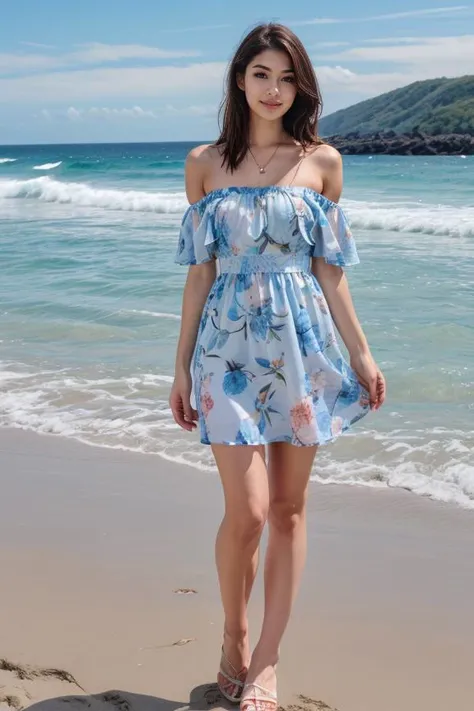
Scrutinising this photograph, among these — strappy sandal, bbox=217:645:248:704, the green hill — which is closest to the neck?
strappy sandal, bbox=217:645:248:704

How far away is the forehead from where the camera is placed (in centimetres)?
286

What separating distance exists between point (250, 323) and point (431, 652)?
4.46 ft

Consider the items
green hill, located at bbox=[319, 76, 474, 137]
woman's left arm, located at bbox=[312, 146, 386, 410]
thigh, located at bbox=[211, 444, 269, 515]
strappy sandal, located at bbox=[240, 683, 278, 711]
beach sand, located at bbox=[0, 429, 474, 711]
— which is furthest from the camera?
green hill, located at bbox=[319, 76, 474, 137]

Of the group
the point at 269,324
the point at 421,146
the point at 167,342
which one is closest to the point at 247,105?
the point at 269,324

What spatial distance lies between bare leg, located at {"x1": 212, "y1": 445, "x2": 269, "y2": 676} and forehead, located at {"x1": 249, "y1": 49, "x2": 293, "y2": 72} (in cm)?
112

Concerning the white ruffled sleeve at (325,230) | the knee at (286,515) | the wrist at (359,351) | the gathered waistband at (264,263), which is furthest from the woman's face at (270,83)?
the knee at (286,515)

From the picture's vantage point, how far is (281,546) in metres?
2.88

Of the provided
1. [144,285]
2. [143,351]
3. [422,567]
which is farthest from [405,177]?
[422,567]

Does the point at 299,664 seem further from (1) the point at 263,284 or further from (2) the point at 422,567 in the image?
(1) the point at 263,284

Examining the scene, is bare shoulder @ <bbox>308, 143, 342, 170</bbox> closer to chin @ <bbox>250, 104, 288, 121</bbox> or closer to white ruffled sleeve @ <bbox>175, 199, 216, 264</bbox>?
chin @ <bbox>250, 104, 288, 121</bbox>

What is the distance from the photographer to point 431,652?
328 centimetres

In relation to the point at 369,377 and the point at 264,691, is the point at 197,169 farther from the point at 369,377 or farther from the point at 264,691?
the point at 264,691

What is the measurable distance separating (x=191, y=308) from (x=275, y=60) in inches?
30.5

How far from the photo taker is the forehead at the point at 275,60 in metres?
2.86
